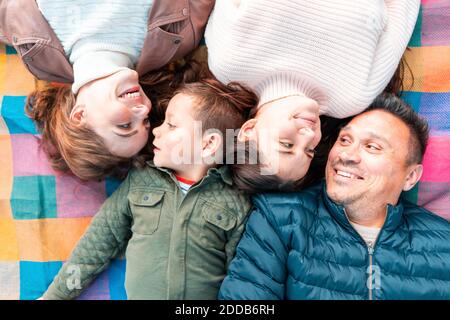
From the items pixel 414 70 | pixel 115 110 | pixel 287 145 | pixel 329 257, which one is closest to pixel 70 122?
pixel 115 110

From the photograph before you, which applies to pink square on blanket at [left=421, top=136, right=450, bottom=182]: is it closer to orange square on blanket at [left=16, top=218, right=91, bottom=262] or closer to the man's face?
the man's face

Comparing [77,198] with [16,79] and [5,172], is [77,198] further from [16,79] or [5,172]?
[16,79]

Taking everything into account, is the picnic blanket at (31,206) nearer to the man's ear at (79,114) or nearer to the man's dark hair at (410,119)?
the man's ear at (79,114)

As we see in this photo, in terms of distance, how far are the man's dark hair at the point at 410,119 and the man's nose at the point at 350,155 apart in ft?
0.48

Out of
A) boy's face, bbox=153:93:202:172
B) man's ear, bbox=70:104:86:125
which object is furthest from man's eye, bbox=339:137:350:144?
man's ear, bbox=70:104:86:125

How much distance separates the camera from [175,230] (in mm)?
1519

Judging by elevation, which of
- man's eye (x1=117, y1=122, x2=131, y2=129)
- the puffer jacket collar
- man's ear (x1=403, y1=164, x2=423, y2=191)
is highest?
man's eye (x1=117, y1=122, x2=131, y2=129)

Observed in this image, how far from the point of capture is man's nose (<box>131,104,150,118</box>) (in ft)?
4.93

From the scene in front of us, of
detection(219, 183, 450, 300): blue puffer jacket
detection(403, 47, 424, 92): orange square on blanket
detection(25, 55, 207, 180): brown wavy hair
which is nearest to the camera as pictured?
detection(219, 183, 450, 300): blue puffer jacket

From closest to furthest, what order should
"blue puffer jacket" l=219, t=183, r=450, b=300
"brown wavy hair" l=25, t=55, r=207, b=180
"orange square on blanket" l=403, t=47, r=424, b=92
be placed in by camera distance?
"blue puffer jacket" l=219, t=183, r=450, b=300 → "brown wavy hair" l=25, t=55, r=207, b=180 → "orange square on blanket" l=403, t=47, r=424, b=92

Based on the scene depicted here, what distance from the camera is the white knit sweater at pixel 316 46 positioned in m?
1.48

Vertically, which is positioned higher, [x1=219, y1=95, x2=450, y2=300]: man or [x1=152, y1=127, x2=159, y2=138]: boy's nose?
[x1=152, y1=127, x2=159, y2=138]: boy's nose

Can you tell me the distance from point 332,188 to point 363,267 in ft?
0.81

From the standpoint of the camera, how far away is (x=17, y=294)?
173cm
